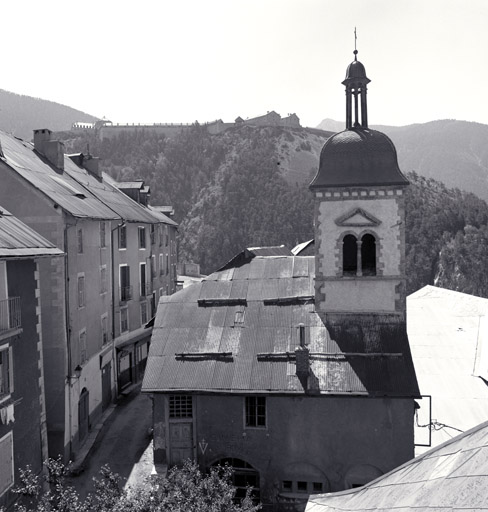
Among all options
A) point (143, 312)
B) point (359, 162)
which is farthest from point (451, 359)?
point (143, 312)

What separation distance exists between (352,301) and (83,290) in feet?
47.0

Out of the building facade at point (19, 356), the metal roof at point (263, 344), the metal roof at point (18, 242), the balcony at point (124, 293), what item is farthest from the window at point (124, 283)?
the metal roof at point (18, 242)

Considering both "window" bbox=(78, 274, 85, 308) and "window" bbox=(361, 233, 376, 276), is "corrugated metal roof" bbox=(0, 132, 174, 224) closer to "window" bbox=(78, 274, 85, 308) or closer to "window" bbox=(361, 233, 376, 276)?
"window" bbox=(78, 274, 85, 308)

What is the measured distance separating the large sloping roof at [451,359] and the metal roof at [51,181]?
19.5 m

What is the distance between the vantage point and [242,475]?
20.7 metres

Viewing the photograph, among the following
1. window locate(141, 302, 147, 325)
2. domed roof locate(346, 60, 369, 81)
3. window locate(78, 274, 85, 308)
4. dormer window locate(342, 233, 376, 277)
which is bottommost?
window locate(141, 302, 147, 325)

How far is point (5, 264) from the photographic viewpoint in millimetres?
17547

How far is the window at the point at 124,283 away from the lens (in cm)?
3569

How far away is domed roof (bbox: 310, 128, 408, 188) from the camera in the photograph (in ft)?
74.4

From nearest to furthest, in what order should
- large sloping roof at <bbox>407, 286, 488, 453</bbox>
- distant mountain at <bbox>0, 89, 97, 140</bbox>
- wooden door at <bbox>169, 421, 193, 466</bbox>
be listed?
wooden door at <bbox>169, 421, 193, 466</bbox>, large sloping roof at <bbox>407, 286, 488, 453</bbox>, distant mountain at <bbox>0, 89, 97, 140</bbox>

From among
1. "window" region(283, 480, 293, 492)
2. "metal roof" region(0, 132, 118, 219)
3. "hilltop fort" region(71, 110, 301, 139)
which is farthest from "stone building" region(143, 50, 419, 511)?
"hilltop fort" region(71, 110, 301, 139)

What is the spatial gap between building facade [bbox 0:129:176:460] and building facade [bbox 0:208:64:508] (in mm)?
4351

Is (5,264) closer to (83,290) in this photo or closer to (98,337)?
(83,290)

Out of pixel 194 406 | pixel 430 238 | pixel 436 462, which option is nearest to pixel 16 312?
pixel 194 406
